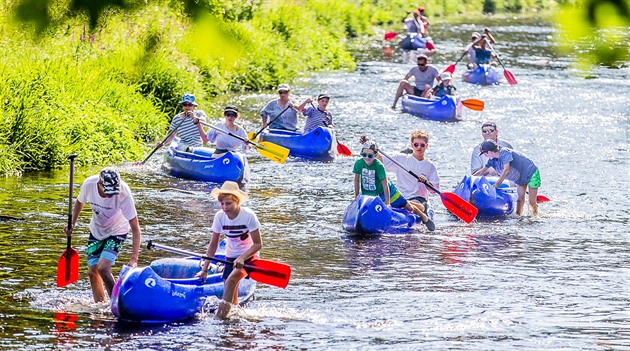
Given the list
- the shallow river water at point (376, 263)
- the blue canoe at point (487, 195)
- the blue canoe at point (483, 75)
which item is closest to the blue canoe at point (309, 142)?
the shallow river water at point (376, 263)

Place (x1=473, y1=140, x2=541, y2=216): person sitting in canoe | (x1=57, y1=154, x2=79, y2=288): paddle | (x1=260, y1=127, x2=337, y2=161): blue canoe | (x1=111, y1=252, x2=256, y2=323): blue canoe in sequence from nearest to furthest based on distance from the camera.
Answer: (x1=111, y1=252, x2=256, y2=323): blue canoe → (x1=57, y1=154, x2=79, y2=288): paddle → (x1=473, y1=140, x2=541, y2=216): person sitting in canoe → (x1=260, y1=127, x2=337, y2=161): blue canoe

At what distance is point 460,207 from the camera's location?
15172 mm

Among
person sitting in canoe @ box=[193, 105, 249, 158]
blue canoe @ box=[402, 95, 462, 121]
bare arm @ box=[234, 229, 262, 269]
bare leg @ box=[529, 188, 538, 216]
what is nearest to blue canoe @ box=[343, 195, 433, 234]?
bare leg @ box=[529, 188, 538, 216]

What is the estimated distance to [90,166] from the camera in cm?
1878

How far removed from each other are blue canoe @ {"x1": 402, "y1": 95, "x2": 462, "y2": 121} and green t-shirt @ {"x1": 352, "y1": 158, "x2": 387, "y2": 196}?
11.8 m

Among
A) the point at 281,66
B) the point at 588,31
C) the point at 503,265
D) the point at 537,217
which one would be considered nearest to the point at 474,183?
the point at 537,217

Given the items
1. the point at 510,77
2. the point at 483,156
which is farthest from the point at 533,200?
the point at 510,77

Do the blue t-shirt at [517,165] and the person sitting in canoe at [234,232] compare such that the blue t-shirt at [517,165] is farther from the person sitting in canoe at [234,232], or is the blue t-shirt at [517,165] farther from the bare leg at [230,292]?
the person sitting in canoe at [234,232]

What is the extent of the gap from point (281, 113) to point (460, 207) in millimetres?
6202

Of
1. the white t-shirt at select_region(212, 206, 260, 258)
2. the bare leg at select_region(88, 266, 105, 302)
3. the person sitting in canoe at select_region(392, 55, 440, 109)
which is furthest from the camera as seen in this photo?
the person sitting in canoe at select_region(392, 55, 440, 109)

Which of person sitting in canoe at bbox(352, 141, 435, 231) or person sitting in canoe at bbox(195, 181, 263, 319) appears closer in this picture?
person sitting in canoe at bbox(195, 181, 263, 319)

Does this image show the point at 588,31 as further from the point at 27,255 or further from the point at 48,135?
the point at 48,135

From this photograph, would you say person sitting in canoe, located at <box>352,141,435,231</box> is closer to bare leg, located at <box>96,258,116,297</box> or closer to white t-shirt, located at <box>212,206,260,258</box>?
white t-shirt, located at <box>212,206,260,258</box>

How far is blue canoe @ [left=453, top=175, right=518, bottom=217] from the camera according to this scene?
625 inches
